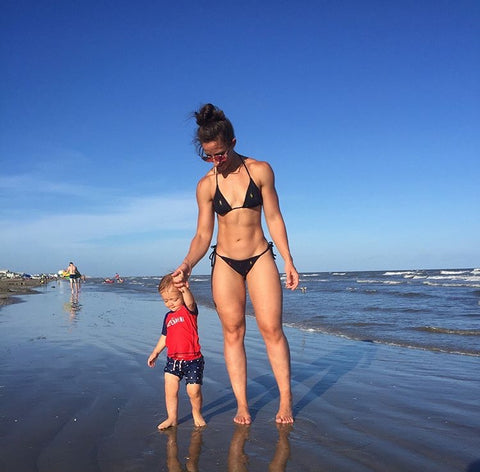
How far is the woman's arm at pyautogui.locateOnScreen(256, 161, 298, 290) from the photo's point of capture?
145 inches

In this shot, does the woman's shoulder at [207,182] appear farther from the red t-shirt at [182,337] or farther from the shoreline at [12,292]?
the shoreline at [12,292]

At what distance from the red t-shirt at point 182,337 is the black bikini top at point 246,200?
815 mm

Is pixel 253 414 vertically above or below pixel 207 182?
below

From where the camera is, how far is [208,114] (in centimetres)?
347

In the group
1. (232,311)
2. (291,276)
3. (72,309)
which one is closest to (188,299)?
(232,311)

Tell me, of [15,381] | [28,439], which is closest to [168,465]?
[28,439]

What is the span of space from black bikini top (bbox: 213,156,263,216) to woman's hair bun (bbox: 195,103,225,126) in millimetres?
442

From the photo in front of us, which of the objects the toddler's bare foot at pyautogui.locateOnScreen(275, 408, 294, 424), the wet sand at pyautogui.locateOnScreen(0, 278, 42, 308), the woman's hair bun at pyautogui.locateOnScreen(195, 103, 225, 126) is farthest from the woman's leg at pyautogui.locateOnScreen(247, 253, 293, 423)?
the wet sand at pyautogui.locateOnScreen(0, 278, 42, 308)

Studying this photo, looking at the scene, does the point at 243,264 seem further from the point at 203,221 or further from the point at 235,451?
the point at 235,451

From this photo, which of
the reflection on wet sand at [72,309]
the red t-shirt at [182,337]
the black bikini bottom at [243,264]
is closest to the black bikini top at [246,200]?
the black bikini bottom at [243,264]

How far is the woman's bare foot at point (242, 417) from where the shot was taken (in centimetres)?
345

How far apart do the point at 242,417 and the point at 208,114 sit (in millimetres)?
2200

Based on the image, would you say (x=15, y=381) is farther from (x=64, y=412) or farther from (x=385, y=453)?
(x=385, y=453)

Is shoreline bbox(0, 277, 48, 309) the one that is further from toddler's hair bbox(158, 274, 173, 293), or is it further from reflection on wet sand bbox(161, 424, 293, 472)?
reflection on wet sand bbox(161, 424, 293, 472)
